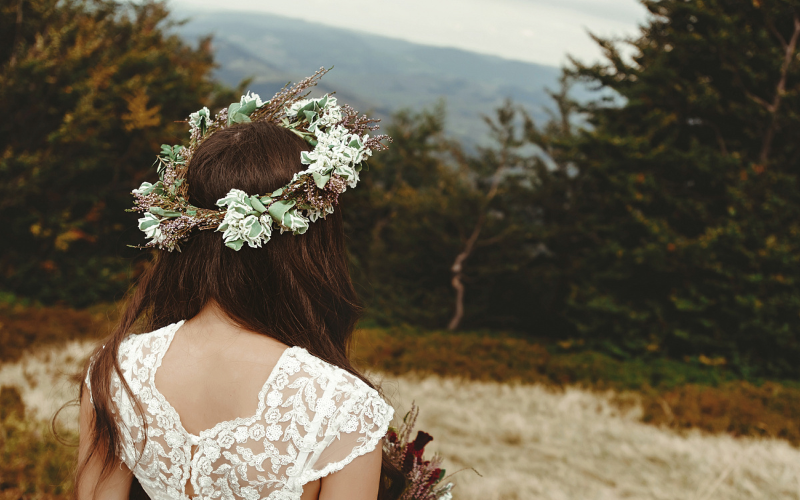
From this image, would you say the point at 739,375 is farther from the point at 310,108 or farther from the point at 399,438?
the point at 310,108

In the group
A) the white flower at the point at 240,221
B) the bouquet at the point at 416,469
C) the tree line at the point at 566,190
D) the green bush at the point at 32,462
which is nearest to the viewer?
the white flower at the point at 240,221

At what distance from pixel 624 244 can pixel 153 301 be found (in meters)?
11.5

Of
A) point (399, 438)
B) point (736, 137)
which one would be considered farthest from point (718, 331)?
point (399, 438)

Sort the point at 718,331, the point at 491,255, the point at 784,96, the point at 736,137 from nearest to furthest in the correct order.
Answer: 1. the point at 784,96
2. the point at 718,331
3. the point at 736,137
4. the point at 491,255

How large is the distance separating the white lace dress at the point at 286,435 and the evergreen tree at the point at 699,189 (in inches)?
367

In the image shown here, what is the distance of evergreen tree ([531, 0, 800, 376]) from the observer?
869 cm

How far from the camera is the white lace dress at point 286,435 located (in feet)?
4.09

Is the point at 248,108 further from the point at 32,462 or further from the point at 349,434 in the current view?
the point at 32,462

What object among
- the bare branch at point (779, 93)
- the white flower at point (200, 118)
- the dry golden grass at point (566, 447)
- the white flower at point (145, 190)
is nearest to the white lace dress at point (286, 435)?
the white flower at point (145, 190)

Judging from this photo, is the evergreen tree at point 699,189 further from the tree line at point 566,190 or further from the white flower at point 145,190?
the white flower at point 145,190

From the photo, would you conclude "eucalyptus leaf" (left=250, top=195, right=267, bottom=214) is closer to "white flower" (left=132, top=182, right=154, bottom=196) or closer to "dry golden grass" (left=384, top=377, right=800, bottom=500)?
"white flower" (left=132, top=182, right=154, bottom=196)

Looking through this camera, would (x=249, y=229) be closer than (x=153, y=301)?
Yes

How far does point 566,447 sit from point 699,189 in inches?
300

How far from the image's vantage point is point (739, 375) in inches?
351
